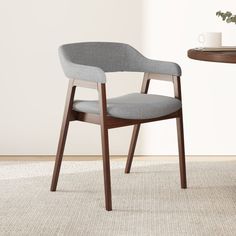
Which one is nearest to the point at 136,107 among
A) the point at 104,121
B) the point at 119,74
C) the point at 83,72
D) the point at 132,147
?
the point at 104,121

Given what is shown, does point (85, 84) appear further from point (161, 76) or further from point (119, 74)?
point (119, 74)

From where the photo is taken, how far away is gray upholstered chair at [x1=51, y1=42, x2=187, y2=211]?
116 inches

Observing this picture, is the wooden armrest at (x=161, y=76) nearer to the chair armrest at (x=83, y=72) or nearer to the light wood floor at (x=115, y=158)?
the chair armrest at (x=83, y=72)

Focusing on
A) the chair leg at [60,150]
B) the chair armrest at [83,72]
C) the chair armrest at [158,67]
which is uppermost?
the chair armrest at [83,72]

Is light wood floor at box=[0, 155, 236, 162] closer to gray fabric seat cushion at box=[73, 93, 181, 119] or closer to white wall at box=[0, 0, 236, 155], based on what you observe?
white wall at box=[0, 0, 236, 155]

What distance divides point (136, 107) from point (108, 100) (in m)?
0.25

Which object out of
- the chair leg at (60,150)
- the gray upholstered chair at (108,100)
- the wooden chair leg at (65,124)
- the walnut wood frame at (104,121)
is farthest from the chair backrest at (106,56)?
the chair leg at (60,150)

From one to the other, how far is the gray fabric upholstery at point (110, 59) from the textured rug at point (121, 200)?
612 mm

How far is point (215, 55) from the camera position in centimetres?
272

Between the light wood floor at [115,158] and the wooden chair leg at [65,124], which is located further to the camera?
the light wood floor at [115,158]

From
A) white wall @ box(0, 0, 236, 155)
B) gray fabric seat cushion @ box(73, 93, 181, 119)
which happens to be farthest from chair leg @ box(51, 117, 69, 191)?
white wall @ box(0, 0, 236, 155)

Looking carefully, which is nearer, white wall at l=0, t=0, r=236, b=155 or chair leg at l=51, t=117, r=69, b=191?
chair leg at l=51, t=117, r=69, b=191

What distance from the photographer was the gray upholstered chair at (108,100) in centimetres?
296

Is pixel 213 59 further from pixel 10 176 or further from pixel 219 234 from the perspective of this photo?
pixel 10 176
